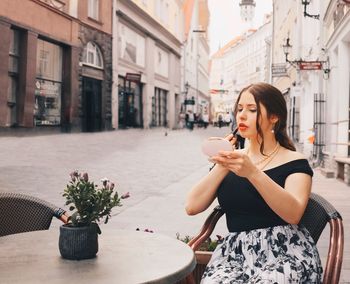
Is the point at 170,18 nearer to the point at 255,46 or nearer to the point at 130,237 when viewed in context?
the point at 255,46

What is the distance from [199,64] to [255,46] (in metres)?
18.8

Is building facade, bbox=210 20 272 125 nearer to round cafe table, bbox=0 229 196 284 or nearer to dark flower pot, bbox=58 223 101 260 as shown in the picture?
round cafe table, bbox=0 229 196 284

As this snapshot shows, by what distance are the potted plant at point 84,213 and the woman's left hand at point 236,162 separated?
0.44m

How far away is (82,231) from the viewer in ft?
7.68

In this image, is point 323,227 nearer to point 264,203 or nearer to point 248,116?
point 264,203

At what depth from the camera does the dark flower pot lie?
92.2 inches

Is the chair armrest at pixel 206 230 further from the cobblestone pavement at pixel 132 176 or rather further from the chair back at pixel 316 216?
the cobblestone pavement at pixel 132 176

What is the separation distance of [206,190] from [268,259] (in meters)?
0.45

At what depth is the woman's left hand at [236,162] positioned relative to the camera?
229 centimetres

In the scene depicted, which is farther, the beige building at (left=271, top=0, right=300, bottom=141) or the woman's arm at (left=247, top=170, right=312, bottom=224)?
the beige building at (left=271, top=0, right=300, bottom=141)

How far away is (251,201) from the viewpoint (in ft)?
8.64

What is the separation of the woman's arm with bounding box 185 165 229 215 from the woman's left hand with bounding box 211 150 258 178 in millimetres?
336

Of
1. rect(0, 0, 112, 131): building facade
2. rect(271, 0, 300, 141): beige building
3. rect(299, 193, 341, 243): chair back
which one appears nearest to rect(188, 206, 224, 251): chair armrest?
rect(299, 193, 341, 243): chair back

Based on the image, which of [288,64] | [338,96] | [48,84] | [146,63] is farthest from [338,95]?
[146,63]
